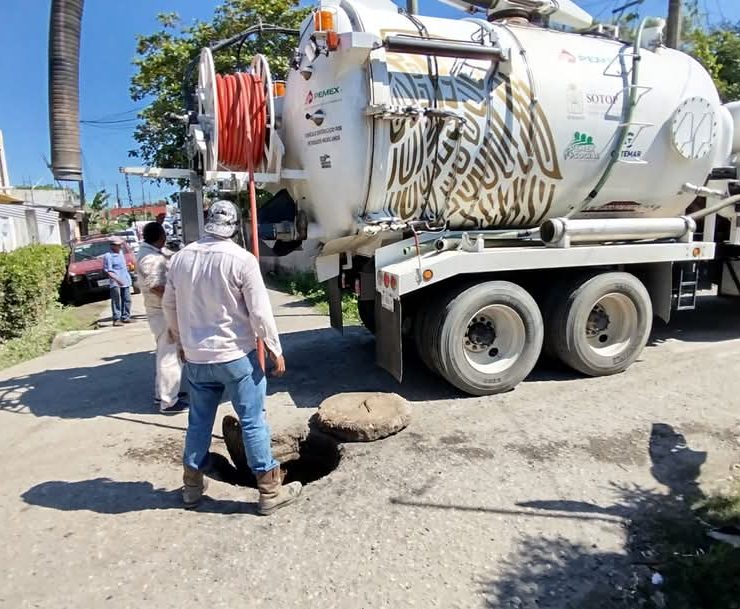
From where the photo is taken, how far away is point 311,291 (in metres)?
12.7

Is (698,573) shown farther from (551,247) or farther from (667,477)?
(551,247)

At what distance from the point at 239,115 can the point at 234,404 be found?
2914 millimetres

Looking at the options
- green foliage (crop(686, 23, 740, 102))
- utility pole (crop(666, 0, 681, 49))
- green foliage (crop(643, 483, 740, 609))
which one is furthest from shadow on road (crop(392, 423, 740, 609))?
green foliage (crop(686, 23, 740, 102))

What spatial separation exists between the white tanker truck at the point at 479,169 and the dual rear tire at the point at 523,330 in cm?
2

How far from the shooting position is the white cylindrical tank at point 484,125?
5.00 m

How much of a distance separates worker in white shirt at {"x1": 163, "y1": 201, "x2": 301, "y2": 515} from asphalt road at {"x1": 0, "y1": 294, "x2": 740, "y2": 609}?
0.29m

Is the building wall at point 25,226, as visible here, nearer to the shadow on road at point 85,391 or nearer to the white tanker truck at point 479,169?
the shadow on road at point 85,391

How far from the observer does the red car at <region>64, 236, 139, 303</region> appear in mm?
15422

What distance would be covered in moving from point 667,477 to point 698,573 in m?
1.16

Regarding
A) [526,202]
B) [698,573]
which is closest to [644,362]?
[526,202]

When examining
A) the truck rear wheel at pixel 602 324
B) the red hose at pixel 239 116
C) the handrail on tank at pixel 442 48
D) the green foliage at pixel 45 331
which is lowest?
the green foliage at pixel 45 331

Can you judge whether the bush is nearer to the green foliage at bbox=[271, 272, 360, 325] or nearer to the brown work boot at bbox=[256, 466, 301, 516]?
the green foliage at bbox=[271, 272, 360, 325]

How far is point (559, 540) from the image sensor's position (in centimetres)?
319

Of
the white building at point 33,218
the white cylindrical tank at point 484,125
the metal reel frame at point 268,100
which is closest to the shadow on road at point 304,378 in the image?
the white cylindrical tank at point 484,125
